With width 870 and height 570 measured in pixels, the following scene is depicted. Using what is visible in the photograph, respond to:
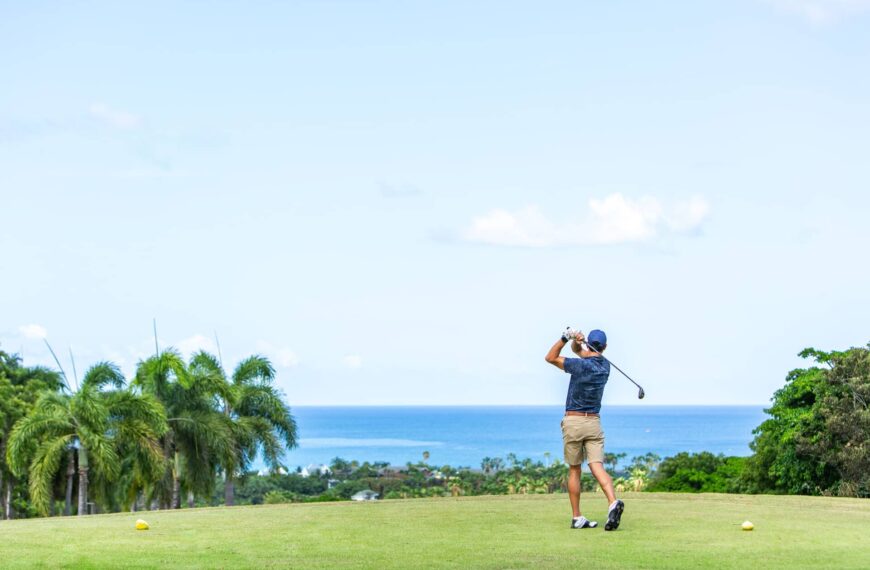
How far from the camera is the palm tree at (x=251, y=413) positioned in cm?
4094

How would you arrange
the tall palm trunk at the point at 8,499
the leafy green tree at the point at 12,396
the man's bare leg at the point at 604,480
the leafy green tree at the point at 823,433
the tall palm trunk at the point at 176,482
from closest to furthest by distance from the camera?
the man's bare leg at the point at 604,480
the leafy green tree at the point at 823,433
the tall palm trunk at the point at 176,482
the leafy green tree at the point at 12,396
the tall palm trunk at the point at 8,499

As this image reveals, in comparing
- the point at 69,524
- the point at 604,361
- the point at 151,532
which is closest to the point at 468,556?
the point at 604,361

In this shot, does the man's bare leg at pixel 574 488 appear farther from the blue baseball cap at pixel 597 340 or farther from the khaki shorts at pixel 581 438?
the blue baseball cap at pixel 597 340

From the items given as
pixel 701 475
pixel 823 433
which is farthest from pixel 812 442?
pixel 701 475

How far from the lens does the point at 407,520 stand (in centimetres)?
1433

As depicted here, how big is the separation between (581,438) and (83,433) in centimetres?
2338

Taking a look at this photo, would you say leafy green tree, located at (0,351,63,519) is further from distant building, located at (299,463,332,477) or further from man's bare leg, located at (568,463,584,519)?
distant building, located at (299,463,332,477)

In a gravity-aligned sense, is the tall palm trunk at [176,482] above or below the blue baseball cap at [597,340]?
below

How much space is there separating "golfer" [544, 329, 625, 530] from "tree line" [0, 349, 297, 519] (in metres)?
22.2

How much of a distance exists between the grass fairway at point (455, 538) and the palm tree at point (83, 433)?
17.0 metres

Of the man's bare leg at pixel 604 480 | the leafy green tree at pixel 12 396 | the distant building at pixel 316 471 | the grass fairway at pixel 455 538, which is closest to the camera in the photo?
the grass fairway at pixel 455 538

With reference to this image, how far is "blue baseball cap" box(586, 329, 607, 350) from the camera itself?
43.1 ft

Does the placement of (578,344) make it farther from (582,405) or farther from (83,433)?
(83,433)

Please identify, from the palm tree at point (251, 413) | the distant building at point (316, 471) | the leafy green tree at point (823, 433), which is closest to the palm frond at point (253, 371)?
the palm tree at point (251, 413)
